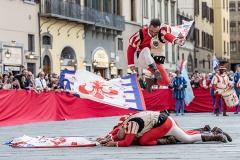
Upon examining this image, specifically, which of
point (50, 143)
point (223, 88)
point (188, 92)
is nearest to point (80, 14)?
point (188, 92)

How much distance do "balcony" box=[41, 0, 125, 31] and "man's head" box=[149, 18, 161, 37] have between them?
75.7ft

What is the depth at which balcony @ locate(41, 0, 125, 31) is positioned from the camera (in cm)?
3631

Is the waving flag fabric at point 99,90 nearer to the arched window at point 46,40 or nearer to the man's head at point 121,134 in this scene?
the man's head at point 121,134

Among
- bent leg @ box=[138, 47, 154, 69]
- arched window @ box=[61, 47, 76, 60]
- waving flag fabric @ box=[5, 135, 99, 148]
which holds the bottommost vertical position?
waving flag fabric @ box=[5, 135, 99, 148]

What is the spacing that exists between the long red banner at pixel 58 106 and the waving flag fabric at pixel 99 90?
506 cm

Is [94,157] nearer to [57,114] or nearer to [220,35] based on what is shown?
[57,114]

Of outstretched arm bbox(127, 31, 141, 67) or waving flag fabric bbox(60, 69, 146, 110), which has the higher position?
outstretched arm bbox(127, 31, 141, 67)

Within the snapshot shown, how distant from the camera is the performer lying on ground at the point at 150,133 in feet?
38.4

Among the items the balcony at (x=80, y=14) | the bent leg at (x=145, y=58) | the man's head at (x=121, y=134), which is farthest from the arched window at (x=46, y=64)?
the man's head at (x=121, y=134)

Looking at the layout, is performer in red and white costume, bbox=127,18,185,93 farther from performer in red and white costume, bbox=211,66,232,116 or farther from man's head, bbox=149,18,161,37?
performer in red and white costume, bbox=211,66,232,116

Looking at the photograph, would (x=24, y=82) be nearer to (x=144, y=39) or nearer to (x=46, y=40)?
(x=144, y=39)

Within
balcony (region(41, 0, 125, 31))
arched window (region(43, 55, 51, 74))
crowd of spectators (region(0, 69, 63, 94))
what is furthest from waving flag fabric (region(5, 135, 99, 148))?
arched window (region(43, 55, 51, 74))

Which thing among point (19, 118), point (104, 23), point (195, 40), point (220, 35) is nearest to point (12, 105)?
point (19, 118)

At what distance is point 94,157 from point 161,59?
13.7 ft
